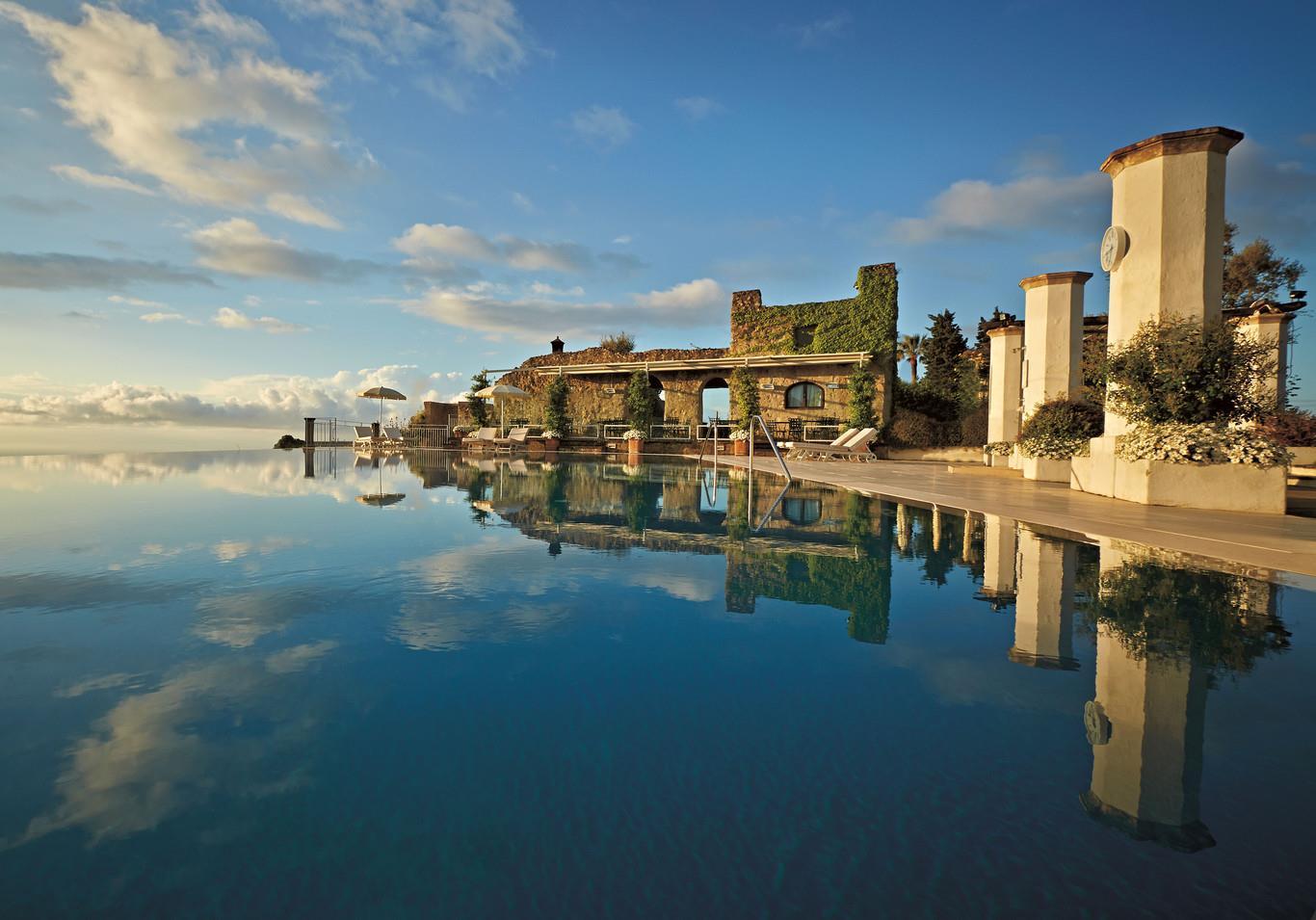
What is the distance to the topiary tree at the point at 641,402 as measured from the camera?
2430 centimetres

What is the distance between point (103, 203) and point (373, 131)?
512 cm

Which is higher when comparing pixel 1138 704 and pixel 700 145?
pixel 700 145

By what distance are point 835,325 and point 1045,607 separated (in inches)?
819

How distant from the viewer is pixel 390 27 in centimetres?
1015

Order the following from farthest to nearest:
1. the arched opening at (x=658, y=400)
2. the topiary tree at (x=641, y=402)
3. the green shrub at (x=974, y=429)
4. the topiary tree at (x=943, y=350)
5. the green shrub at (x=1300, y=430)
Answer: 1. the topiary tree at (x=943, y=350)
2. the arched opening at (x=658, y=400)
3. the topiary tree at (x=641, y=402)
4. the green shrub at (x=974, y=429)
5. the green shrub at (x=1300, y=430)

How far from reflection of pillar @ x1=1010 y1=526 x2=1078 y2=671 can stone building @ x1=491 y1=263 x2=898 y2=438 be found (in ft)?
57.5

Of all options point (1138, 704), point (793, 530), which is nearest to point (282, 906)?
point (1138, 704)

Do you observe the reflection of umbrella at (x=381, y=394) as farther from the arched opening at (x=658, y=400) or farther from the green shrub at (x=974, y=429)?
the green shrub at (x=974, y=429)

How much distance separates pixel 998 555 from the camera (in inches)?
207

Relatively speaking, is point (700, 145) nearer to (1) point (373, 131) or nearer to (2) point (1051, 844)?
(1) point (373, 131)

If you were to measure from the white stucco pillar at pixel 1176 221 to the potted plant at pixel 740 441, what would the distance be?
43.4ft

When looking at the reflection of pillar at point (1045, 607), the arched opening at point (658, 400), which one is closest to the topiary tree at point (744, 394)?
the arched opening at point (658, 400)

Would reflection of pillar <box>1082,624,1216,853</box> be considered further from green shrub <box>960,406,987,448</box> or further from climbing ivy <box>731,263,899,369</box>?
green shrub <box>960,406,987,448</box>

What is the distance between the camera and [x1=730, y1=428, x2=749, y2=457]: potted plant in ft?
70.1
